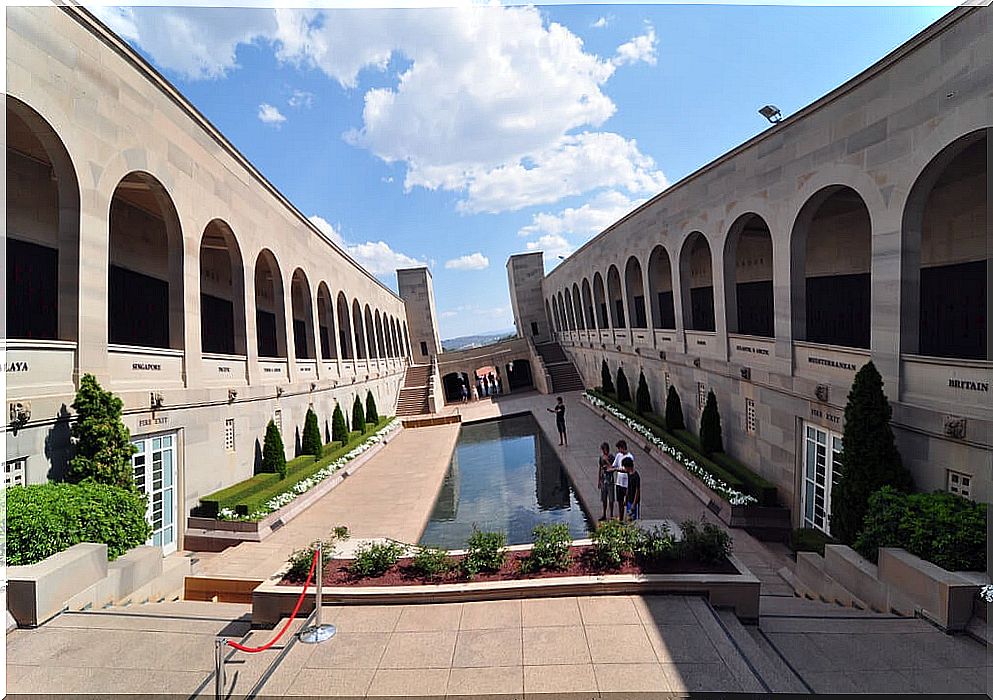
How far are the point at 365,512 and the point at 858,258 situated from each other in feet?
50.2

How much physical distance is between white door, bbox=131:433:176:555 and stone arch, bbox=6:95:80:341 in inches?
114

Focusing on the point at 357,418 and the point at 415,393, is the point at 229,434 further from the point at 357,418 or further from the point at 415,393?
the point at 415,393

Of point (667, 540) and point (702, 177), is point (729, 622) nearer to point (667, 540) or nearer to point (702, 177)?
point (667, 540)

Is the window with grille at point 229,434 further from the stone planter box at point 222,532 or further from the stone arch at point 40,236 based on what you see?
the stone arch at point 40,236

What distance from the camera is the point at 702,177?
18141mm

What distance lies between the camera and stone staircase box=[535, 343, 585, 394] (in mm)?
43791

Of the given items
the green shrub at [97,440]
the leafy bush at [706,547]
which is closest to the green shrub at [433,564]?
the leafy bush at [706,547]

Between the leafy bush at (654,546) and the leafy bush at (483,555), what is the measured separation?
2047 millimetres

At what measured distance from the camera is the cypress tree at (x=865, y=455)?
918 cm

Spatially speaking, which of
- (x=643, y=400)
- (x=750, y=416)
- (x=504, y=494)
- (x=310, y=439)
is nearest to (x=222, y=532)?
(x=504, y=494)

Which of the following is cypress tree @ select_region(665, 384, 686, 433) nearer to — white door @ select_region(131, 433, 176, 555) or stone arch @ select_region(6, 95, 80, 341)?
white door @ select_region(131, 433, 176, 555)

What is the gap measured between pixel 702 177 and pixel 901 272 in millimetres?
9574

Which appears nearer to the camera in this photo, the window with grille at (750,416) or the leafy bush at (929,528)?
the leafy bush at (929,528)

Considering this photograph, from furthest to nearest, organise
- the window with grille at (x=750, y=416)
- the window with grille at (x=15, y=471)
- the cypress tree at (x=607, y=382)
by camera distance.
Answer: the cypress tree at (x=607, y=382), the window with grille at (x=750, y=416), the window with grille at (x=15, y=471)
